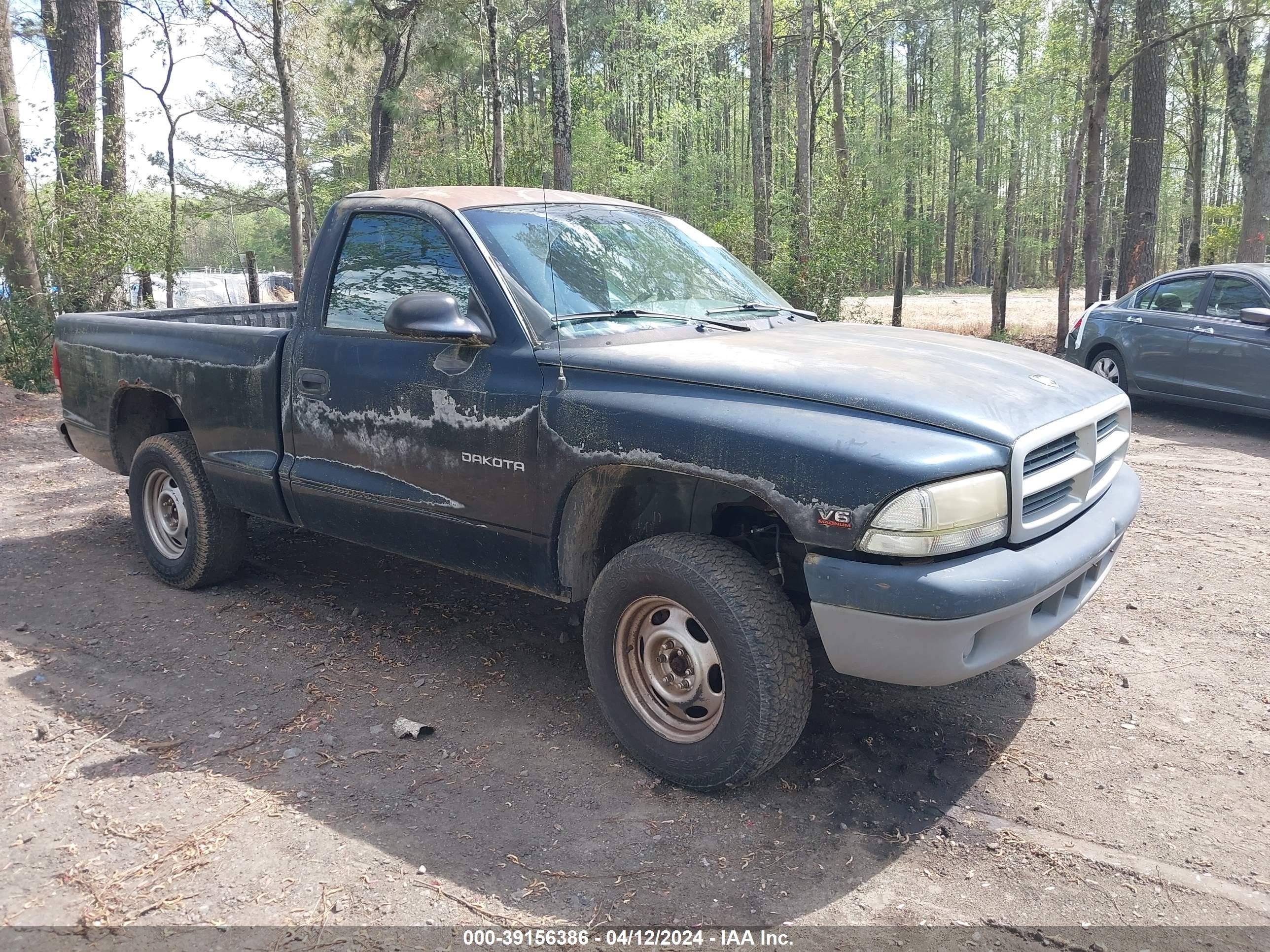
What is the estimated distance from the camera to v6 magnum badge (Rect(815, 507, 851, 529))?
107 inches

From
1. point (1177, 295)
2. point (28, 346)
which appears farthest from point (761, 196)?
point (28, 346)

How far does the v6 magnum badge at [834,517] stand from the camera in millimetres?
2723

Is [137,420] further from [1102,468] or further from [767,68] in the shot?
[767,68]

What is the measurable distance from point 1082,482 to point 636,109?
53222 millimetres

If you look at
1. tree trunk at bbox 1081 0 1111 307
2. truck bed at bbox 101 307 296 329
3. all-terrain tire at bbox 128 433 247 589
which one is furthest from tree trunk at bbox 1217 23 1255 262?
all-terrain tire at bbox 128 433 247 589

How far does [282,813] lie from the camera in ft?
10.1

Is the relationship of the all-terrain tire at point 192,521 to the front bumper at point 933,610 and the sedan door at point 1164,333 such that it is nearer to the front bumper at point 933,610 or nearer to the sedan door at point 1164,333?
the front bumper at point 933,610

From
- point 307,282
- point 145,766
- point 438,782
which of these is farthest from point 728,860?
point 307,282

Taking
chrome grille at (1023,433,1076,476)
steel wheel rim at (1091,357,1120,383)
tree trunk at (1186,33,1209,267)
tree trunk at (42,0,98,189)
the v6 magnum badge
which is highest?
tree trunk at (1186,33,1209,267)

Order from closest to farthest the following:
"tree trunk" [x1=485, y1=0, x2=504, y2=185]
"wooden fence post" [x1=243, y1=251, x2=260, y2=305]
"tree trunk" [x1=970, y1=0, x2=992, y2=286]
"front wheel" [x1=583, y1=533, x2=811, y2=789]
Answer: "front wheel" [x1=583, y1=533, x2=811, y2=789], "tree trunk" [x1=485, y1=0, x2=504, y2=185], "wooden fence post" [x1=243, y1=251, x2=260, y2=305], "tree trunk" [x1=970, y1=0, x2=992, y2=286]

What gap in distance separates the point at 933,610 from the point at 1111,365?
919 centimetres

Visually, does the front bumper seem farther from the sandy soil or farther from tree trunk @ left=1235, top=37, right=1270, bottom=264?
tree trunk @ left=1235, top=37, right=1270, bottom=264

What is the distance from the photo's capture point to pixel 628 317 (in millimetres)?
3697

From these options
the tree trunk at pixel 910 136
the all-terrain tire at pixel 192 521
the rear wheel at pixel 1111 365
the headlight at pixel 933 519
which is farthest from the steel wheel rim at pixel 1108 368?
the tree trunk at pixel 910 136
